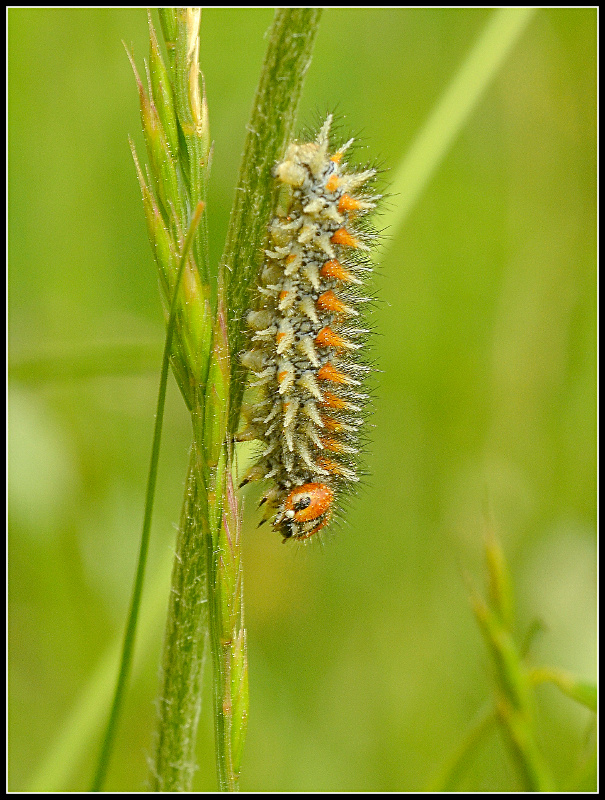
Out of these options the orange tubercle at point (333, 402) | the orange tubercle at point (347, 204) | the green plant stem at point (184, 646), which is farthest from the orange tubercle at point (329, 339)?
the green plant stem at point (184, 646)

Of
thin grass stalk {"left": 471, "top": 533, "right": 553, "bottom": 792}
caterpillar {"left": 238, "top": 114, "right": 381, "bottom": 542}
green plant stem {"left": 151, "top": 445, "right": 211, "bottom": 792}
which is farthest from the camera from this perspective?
caterpillar {"left": 238, "top": 114, "right": 381, "bottom": 542}

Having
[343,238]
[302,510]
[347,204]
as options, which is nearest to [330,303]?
[343,238]

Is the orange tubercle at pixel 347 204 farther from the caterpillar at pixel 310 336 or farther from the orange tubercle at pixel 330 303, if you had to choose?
the orange tubercle at pixel 330 303

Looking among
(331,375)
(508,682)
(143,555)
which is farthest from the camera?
(331,375)

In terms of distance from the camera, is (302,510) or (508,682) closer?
(508,682)

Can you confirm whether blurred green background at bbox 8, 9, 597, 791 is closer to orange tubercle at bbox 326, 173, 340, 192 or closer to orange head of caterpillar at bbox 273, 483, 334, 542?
orange head of caterpillar at bbox 273, 483, 334, 542

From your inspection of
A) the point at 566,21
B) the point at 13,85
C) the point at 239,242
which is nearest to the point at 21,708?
the point at 239,242

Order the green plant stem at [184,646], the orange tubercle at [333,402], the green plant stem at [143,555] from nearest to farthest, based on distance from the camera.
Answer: the green plant stem at [143,555] < the green plant stem at [184,646] < the orange tubercle at [333,402]

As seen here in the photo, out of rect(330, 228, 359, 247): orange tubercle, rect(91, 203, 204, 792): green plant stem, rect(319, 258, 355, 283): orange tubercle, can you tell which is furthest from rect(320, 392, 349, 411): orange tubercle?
rect(91, 203, 204, 792): green plant stem

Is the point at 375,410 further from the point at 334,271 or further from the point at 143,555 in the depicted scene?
the point at 143,555
